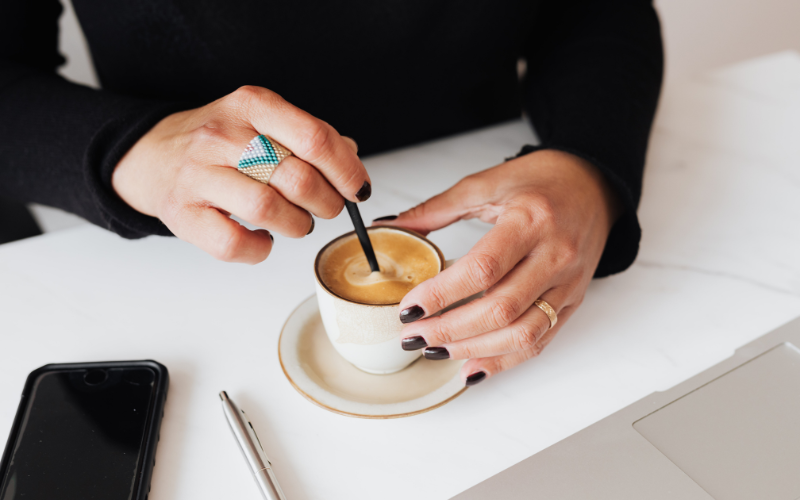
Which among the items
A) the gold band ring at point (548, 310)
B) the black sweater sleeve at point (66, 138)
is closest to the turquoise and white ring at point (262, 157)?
the black sweater sleeve at point (66, 138)

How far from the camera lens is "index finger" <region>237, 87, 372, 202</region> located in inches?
20.3

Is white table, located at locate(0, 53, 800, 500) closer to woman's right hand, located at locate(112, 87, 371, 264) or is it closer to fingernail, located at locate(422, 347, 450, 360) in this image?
fingernail, located at locate(422, 347, 450, 360)

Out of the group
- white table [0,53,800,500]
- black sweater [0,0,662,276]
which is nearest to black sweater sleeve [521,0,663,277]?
black sweater [0,0,662,276]

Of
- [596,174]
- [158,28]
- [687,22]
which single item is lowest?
[687,22]

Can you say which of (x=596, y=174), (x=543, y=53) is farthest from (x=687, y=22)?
(x=596, y=174)

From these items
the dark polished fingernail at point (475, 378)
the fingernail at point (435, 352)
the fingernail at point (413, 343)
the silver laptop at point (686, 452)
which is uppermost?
the fingernail at point (413, 343)

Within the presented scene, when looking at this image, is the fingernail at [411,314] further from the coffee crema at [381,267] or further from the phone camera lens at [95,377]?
A: the phone camera lens at [95,377]

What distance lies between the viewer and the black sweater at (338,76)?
0.74 metres

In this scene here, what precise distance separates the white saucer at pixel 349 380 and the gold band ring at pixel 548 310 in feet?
0.38

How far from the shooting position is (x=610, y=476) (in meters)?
0.51

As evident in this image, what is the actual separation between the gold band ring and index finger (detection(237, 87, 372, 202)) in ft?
0.79

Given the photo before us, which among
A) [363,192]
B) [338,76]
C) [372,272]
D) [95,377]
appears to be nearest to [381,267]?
[372,272]

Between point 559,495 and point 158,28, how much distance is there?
87 centimetres

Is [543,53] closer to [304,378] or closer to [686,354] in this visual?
[686,354]
